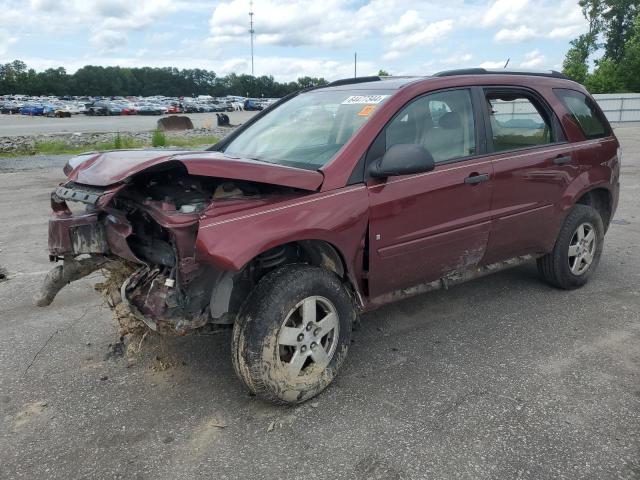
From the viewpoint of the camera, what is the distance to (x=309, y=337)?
320 centimetres

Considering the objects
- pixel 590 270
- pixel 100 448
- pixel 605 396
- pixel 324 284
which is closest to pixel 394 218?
pixel 324 284

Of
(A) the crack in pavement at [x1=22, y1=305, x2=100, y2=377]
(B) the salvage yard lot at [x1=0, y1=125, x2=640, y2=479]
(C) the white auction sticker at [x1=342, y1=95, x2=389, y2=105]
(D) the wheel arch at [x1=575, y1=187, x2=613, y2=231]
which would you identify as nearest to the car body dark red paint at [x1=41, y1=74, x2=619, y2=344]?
(C) the white auction sticker at [x1=342, y1=95, x2=389, y2=105]

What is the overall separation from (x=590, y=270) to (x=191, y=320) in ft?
12.5

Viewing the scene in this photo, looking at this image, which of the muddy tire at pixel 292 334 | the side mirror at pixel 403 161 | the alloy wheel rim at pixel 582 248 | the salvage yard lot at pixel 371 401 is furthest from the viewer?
the alloy wheel rim at pixel 582 248

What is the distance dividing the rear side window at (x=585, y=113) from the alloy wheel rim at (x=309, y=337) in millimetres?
2963

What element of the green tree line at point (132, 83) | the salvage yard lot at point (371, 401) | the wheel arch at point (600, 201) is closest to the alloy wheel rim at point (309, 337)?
the salvage yard lot at point (371, 401)

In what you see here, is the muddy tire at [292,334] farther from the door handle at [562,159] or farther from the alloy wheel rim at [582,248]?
the alloy wheel rim at [582,248]

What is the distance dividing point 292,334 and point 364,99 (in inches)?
66.3

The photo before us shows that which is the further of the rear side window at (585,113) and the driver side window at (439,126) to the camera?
the rear side window at (585,113)

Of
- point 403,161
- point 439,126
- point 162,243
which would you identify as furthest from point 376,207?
point 162,243

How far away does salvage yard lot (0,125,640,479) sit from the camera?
2721 millimetres

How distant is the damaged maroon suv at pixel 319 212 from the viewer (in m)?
2.95

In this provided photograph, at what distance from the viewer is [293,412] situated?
317 centimetres

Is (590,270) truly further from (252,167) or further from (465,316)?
(252,167)
